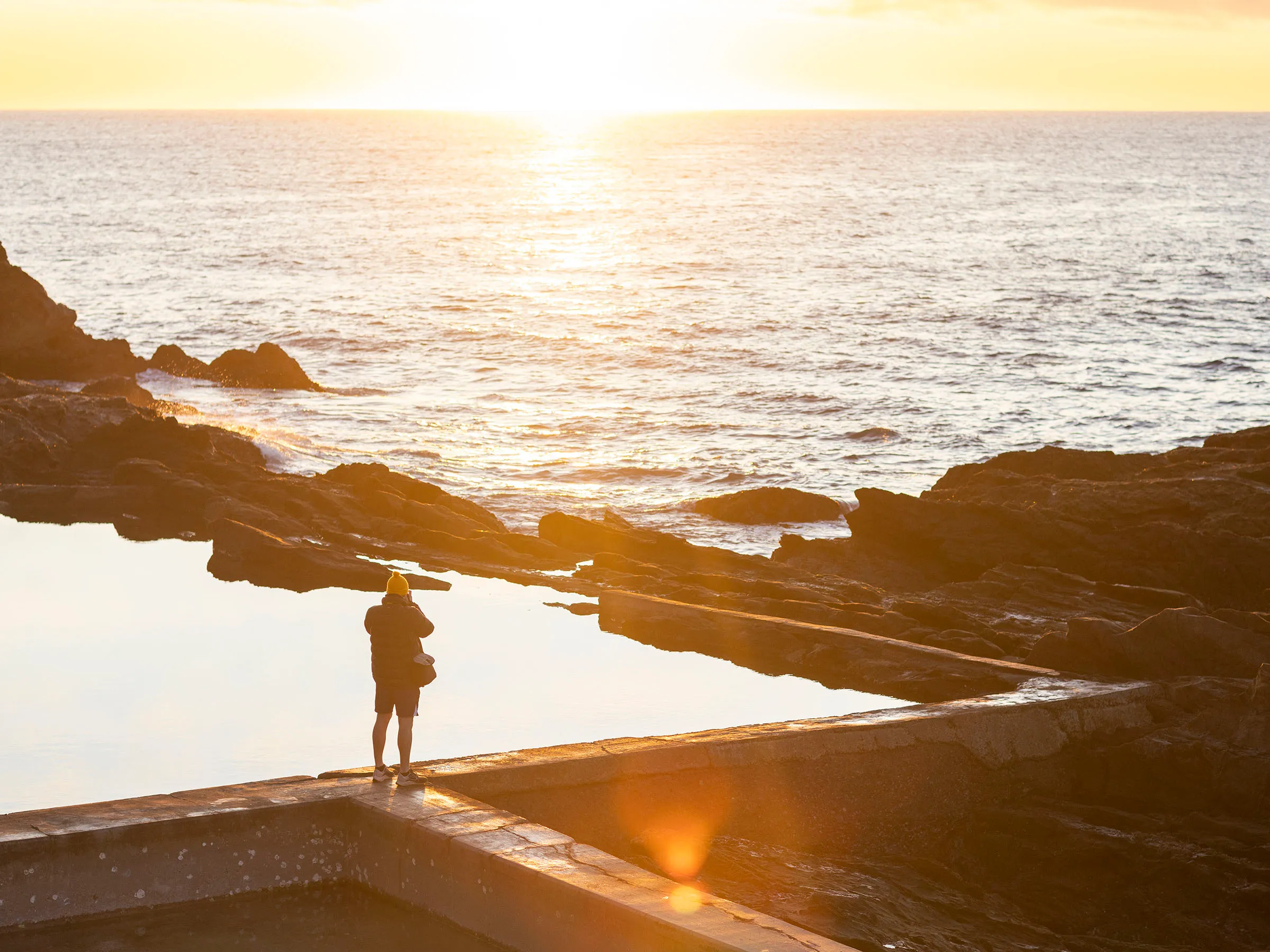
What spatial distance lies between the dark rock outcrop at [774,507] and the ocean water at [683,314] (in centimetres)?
51

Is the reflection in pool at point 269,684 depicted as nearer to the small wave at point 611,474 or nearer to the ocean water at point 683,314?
the ocean water at point 683,314

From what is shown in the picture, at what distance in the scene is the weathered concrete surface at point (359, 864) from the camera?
822cm

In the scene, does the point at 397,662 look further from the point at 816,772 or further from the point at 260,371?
the point at 260,371

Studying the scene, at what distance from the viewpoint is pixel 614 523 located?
75.1 feet

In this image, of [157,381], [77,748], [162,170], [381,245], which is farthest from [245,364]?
[162,170]

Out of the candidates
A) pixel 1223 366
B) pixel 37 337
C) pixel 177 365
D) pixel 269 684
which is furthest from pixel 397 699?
pixel 1223 366

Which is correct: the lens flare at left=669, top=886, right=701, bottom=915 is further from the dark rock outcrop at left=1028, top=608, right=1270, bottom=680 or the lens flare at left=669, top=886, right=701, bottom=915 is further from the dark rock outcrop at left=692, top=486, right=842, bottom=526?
the dark rock outcrop at left=692, top=486, right=842, bottom=526

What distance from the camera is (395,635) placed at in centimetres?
1007

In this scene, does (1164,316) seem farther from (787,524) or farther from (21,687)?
(21,687)

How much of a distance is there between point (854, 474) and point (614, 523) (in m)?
11.8

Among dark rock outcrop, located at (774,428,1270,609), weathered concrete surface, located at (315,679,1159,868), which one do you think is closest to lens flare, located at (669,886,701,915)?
weathered concrete surface, located at (315,679,1159,868)

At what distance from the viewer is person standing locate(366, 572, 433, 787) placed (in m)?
10.1

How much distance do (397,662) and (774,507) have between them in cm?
1735

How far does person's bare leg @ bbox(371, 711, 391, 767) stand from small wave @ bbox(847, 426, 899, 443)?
1103 inches
